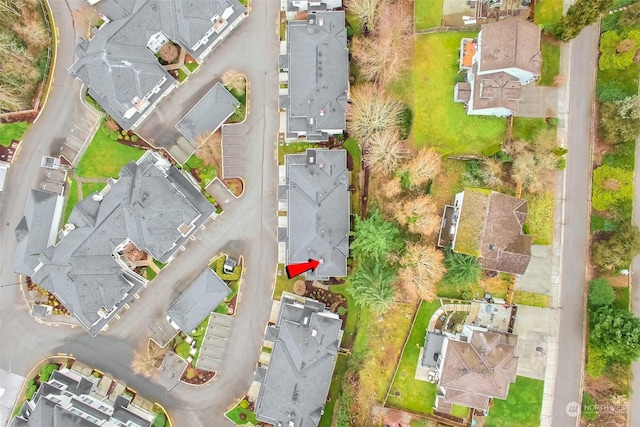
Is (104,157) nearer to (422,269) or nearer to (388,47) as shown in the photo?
(388,47)

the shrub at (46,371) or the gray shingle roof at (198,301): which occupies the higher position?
the gray shingle roof at (198,301)

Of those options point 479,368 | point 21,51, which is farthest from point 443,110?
point 21,51

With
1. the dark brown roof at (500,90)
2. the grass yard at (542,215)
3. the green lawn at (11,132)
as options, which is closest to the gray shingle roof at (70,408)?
the green lawn at (11,132)

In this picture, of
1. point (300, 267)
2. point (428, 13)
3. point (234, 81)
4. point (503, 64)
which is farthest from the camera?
point (234, 81)

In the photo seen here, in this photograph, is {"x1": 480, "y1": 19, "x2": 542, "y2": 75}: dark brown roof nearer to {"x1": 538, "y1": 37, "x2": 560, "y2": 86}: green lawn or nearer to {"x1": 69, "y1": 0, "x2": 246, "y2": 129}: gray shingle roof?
{"x1": 538, "y1": 37, "x2": 560, "y2": 86}: green lawn

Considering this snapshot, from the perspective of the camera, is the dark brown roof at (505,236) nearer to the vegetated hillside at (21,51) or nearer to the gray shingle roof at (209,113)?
the gray shingle roof at (209,113)

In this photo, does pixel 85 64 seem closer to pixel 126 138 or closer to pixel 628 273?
pixel 126 138
